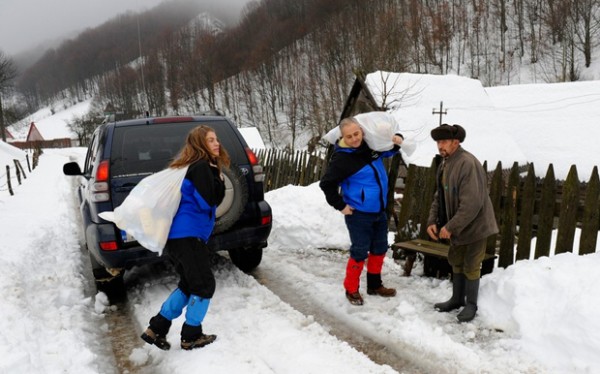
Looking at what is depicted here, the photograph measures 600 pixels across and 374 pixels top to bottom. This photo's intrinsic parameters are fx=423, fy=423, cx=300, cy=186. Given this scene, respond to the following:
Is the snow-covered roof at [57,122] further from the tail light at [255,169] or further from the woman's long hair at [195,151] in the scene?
the woman's long hair at [195,151]

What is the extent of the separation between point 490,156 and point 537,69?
1151 inches

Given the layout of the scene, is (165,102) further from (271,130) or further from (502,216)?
(502,216)

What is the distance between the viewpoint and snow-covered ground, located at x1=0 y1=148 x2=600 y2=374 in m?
3.16

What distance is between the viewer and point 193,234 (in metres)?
3.33

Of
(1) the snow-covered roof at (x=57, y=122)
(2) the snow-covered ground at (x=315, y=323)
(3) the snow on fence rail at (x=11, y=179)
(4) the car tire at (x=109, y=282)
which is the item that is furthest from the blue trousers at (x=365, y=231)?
(1) the snow-covered roof at (x=57, y=122)

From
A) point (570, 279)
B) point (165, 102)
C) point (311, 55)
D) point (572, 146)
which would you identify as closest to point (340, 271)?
point (570, 279)

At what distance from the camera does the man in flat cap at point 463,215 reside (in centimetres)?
369

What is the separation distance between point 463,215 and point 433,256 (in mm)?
1142

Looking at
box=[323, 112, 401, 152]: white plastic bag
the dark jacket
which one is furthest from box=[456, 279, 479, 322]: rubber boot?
box=[323, 112, 401, 152]: white plastic bag

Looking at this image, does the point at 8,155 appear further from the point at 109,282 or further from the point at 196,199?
the point at 196,199

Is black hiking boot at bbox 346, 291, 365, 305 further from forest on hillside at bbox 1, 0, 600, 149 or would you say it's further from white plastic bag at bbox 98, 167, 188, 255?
forest on hillside at bbox 1, 0, 600, 149

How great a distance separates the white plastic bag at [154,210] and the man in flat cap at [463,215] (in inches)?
90.2

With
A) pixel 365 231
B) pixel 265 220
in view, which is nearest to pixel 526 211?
pixel 365 231

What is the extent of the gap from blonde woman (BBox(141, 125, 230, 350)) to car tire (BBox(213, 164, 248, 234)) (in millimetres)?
869
